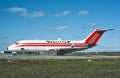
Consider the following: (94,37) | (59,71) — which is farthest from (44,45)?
(59,71)

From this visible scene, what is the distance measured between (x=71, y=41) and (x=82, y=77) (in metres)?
64.8

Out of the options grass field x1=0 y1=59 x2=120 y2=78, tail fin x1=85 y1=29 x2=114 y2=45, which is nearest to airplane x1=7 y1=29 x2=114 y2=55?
tail fin x1=85 y1=29 x2=114 y2=45

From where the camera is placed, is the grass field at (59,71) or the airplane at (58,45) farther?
the airplane at (58,45)

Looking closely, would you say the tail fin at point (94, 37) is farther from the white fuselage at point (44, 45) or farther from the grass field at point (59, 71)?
the grass field at point (59, 71)

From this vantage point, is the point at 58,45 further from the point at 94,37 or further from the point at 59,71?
the point at 59,71

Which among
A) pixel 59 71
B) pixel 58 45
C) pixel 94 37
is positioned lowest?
pixel 59 71

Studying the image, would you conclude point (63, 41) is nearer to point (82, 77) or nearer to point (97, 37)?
point (97, 37)

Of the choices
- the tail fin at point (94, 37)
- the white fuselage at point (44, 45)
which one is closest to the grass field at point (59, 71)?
the white fuselage at point (44, 45)

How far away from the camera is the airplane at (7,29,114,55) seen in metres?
80.0

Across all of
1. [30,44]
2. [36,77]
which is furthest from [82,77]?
[30,44]

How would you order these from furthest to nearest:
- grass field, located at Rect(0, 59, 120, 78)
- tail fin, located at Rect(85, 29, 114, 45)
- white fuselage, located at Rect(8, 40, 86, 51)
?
tail fin, located at Rect(85, 29, 114, 45) → white fuselage, located at Rect(8, 40, 86, 51) → grass field, located at Rect(0, 59, 120, 78)

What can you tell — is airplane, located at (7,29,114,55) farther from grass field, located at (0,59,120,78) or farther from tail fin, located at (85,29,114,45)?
grass field, located at (0,59,120,78)

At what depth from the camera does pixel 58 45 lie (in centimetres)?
8325

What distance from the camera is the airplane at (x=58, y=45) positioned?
80.0 metres
